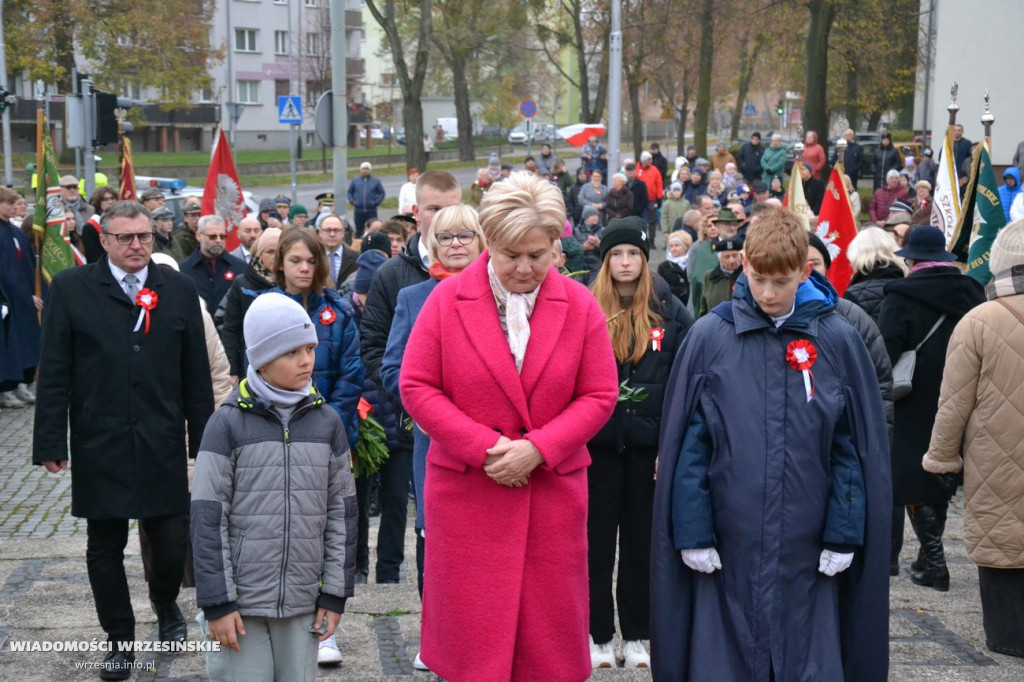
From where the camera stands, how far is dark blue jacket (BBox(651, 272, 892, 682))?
4445mm

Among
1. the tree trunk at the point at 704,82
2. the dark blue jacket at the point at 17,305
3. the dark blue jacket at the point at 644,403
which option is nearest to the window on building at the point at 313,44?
the tree trunk at the point at 704,82

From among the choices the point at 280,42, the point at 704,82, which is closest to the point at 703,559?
the point at 704,82

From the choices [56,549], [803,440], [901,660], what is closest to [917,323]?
[901,660]

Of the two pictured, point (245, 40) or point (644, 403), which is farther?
point (245, 40)

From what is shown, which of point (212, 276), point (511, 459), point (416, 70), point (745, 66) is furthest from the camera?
point (745, 66)

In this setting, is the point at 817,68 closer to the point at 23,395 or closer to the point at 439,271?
the point at 23,395

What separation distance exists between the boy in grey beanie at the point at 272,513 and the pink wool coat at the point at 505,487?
0.38 metres

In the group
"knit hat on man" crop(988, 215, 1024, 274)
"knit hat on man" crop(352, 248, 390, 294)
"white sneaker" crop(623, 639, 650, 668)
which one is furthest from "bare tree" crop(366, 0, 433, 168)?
"white sneaker" crop(623, 639, 650, 668)

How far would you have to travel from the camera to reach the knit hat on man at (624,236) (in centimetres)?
575

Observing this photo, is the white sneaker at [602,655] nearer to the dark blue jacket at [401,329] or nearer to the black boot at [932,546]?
the dark blue jacket at [401,329]

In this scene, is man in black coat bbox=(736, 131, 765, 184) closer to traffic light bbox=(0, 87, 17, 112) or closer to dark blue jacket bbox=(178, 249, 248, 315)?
traffic light bbox=(0, 87, 17, 112)

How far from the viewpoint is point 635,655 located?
5773 millimetres

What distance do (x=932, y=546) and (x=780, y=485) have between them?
10.4ft

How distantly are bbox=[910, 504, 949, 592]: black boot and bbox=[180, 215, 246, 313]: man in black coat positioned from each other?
5364 millimetres
